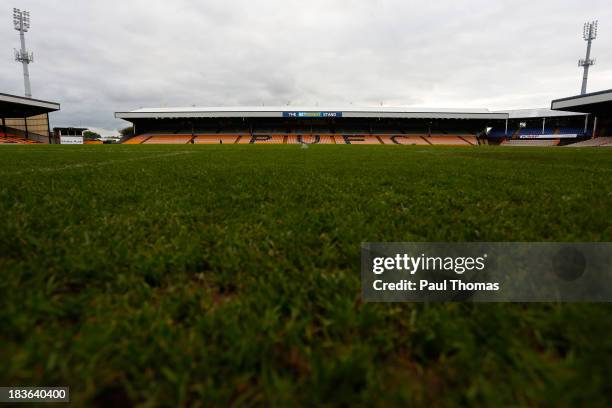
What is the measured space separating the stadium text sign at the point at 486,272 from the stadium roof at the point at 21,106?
4128 centimetres

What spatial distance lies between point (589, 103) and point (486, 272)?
129 feet

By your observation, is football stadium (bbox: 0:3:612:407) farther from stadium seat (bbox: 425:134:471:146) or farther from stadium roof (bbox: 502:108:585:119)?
stadium roof (bbox: 502:108:585:119)

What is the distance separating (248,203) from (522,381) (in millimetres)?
2284

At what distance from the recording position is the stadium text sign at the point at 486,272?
118 cm

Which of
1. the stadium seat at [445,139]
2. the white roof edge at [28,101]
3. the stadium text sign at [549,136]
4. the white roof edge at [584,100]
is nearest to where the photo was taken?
the white roof edge at [584,100]

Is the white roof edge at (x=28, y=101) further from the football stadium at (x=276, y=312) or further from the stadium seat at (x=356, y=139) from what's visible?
the football stadium at (x=276, y=312)

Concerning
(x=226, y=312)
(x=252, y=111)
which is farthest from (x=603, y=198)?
(x=252, y=111)

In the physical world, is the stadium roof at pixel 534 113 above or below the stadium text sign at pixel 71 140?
above

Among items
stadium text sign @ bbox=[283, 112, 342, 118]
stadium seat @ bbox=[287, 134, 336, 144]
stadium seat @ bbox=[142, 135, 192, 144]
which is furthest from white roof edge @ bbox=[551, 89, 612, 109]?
stadium seat @ bbox=[142, 135, 192, 144]

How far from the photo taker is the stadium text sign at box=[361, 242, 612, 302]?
118 centimetres

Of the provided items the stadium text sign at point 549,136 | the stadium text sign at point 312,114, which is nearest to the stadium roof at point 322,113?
the stadium text sign at point 312,114

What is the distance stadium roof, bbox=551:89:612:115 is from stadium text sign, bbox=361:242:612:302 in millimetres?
37808

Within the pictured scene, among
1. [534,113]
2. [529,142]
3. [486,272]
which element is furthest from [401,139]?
[486,272]

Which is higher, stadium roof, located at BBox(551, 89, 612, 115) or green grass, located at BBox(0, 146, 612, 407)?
stadium roof, located at BBox(551, 89, 612, 115)
